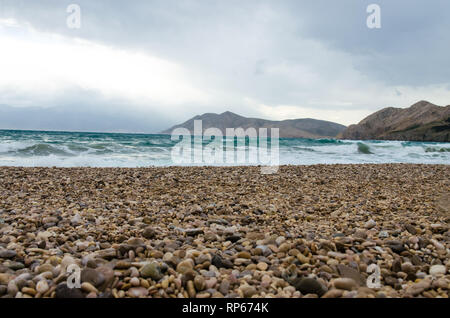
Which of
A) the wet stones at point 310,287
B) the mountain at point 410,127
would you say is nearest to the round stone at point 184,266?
the wet stones at point 310,287

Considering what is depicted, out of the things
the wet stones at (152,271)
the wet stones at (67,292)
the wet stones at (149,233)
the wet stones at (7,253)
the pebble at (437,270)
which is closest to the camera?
the wet stones at (67,292)

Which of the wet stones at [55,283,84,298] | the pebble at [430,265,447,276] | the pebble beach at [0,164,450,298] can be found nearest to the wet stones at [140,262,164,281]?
the pebble beach at [0,164,450,298]

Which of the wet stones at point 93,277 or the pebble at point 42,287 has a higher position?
the wet stones at point 93,277

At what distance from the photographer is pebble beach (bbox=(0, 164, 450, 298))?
6.91 ft

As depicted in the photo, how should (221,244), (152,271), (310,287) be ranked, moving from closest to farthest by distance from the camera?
(310,287), (152,271), (221,244)

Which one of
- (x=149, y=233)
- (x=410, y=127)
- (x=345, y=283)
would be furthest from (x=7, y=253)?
(x=410, y=127)

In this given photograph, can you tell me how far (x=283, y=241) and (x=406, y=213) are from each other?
2.65m

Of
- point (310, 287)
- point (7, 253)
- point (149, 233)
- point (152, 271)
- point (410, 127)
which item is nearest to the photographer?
point (310, 287)

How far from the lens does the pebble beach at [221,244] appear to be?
2.11m

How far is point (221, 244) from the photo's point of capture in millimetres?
3020

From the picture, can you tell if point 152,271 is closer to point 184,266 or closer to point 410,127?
point 184,266

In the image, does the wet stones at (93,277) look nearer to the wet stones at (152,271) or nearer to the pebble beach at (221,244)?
the pebble beach at (221,244)

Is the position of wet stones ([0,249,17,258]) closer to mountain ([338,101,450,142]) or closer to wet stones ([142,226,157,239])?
wet stones ([142,226,157,239])
